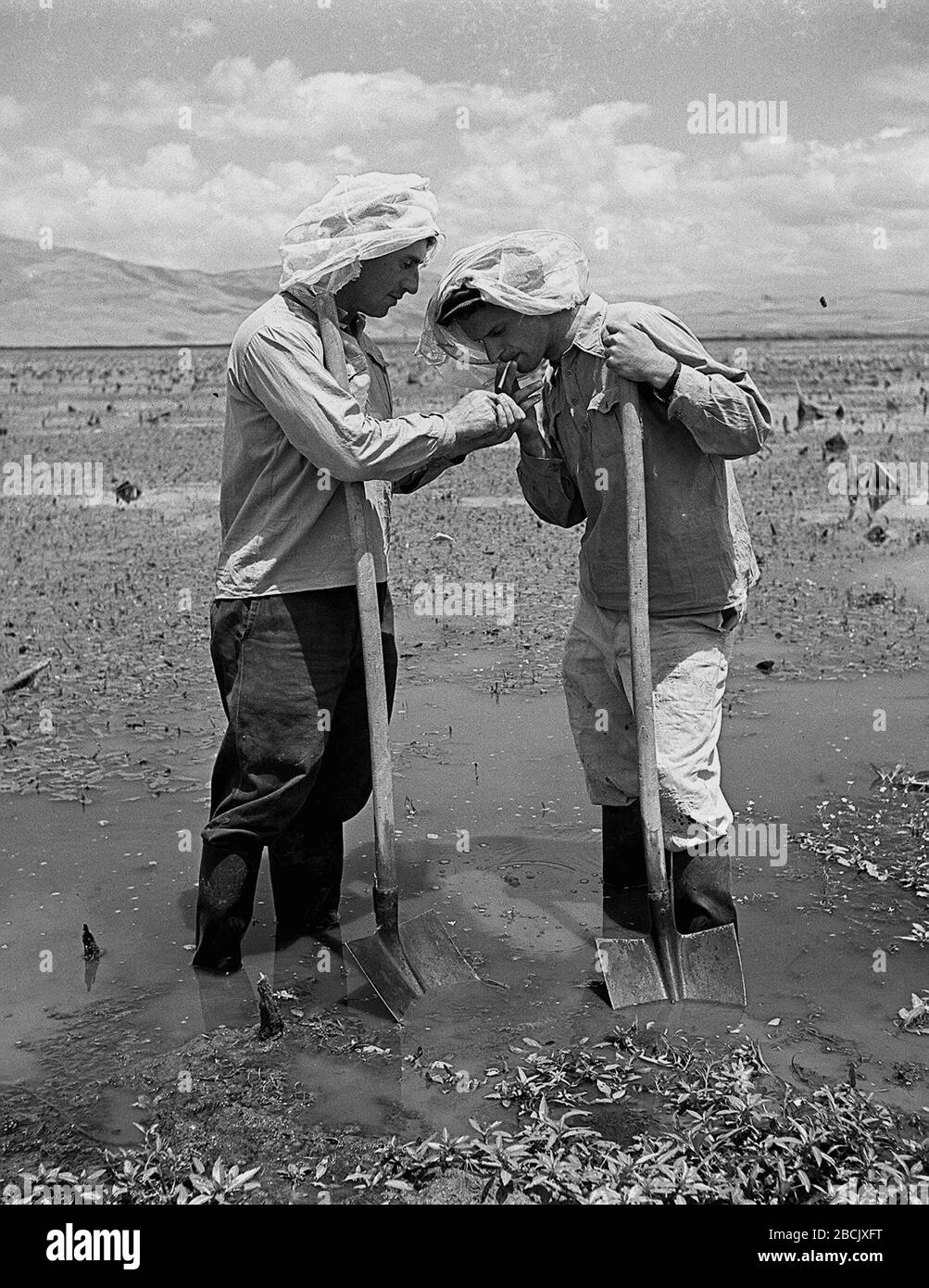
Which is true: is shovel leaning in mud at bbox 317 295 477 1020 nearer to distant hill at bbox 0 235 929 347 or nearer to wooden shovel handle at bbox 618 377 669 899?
wooden shovel handle at bbox 618 377 669 899

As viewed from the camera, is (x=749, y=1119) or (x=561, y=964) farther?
(x=561, y=964)

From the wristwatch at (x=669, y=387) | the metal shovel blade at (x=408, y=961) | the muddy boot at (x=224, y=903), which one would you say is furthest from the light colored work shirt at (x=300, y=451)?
the metal shovel blade at (x=408, y=961)

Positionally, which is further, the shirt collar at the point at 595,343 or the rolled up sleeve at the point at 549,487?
A: the rolled up sleeve at the point at 549,487

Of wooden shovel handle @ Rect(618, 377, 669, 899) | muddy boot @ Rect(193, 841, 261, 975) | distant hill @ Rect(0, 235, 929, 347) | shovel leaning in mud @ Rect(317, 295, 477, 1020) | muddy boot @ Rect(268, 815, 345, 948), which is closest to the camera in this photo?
wooden shovel handle @ Rect(618, 377, 669, 899)

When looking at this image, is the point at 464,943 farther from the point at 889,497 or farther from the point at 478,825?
the point at 889,497

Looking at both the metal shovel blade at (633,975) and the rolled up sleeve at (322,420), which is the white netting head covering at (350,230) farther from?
the metal shovel blade at (633,975)

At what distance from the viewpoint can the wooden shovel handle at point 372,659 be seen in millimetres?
3410

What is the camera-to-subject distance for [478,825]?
4.73 metres

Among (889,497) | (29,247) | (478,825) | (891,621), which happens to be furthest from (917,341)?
(29,247)

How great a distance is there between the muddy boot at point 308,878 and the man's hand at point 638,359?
1493mm

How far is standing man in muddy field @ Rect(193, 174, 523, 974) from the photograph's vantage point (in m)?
3.32

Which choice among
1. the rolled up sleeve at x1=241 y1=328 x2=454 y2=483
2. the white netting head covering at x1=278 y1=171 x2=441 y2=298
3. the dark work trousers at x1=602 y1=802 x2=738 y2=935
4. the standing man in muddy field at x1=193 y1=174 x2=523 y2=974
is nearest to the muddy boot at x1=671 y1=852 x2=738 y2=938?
the dark work trousers at x1=602 y1=802 x2=738 y2=935

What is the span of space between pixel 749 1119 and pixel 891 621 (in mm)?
4752

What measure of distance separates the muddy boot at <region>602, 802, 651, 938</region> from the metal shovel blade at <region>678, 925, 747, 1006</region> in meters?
0.46
